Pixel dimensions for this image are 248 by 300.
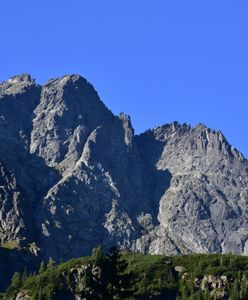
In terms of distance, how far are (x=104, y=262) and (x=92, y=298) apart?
161 inches

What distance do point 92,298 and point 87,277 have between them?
2.80 metres

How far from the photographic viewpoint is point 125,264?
75.4m

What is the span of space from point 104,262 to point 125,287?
3417mm

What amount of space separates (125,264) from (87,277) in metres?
4.29

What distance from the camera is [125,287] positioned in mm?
74188

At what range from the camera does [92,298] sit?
72438mm

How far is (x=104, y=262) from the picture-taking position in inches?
2931

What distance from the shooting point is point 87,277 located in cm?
7450
